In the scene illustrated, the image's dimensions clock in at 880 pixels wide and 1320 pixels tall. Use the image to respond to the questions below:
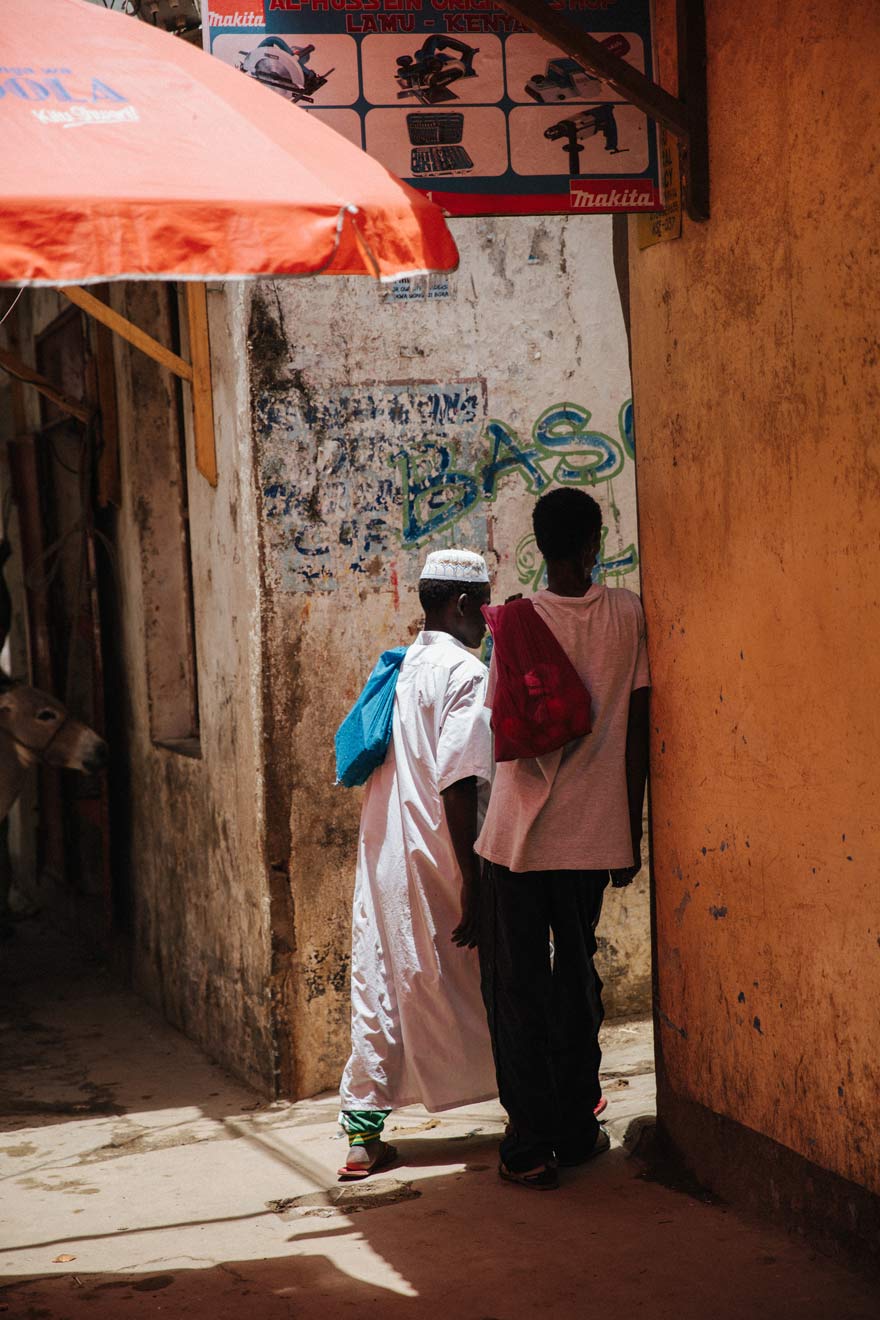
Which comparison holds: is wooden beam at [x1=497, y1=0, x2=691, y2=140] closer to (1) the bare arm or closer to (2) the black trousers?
(1) the bare arm

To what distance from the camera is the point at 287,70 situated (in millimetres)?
3713

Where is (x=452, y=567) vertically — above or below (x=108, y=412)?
below

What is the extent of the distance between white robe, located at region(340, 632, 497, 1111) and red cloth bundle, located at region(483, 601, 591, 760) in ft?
1.21

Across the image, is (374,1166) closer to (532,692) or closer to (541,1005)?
(541,1005)

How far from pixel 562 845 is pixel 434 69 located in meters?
1.99

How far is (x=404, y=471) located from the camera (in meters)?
5.36

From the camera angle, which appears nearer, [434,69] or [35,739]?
[434,69]

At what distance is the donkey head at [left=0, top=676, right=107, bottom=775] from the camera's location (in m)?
7.23

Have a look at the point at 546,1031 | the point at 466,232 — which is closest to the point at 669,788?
the point at 546,1031

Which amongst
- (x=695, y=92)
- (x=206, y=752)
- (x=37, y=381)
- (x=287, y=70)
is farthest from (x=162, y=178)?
(x=37, y=381)

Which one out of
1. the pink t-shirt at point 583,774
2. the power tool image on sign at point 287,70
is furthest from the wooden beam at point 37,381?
the pink t-shirt at point 583,774

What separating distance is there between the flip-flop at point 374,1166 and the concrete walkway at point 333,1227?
43 millimetres

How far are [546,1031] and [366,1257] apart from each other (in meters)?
0.75

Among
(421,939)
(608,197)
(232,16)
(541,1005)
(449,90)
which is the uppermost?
(232,16)
